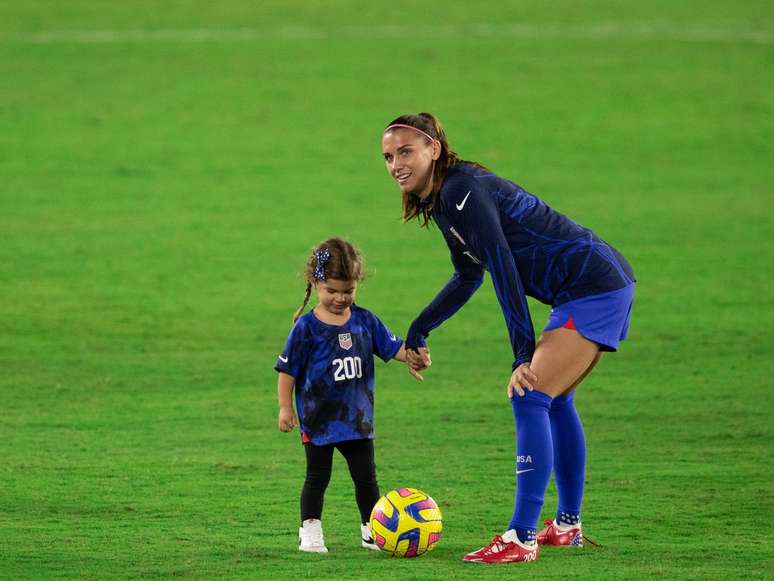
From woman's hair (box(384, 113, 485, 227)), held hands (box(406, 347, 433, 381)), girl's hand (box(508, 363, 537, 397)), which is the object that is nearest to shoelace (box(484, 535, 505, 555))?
girl's hand (box(508, 363, 537, 397))

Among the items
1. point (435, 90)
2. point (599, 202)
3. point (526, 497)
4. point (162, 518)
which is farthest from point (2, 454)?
point (435, 90)

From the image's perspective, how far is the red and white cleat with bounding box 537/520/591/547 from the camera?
22.8ft

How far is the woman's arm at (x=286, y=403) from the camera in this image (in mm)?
6801

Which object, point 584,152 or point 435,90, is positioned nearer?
point 584,152

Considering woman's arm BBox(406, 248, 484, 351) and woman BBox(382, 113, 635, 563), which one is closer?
woman BBox(382, 113, 635, 563)

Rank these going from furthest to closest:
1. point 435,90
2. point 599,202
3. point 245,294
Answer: point 435,90 → point 599,202 → point 245,294

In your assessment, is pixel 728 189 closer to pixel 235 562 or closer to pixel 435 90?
pixel 435 90

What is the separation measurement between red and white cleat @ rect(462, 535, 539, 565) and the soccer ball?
304 mm

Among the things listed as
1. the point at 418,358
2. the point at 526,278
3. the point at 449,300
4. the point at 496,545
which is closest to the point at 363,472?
the point at 418,358

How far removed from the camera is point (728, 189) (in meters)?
20.8

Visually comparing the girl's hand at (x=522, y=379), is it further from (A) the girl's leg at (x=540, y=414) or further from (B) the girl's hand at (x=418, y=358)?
(B) the girl's hand at (x=418, y=358)

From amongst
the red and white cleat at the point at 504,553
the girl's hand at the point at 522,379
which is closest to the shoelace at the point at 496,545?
the red and white cleat at the point at 504,553

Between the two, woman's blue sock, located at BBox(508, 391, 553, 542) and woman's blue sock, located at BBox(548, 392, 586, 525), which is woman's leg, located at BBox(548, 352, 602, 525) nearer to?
woman's blue sock, located at BBox(548, 392, 586, 525)

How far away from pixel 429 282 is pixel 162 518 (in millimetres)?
8888
